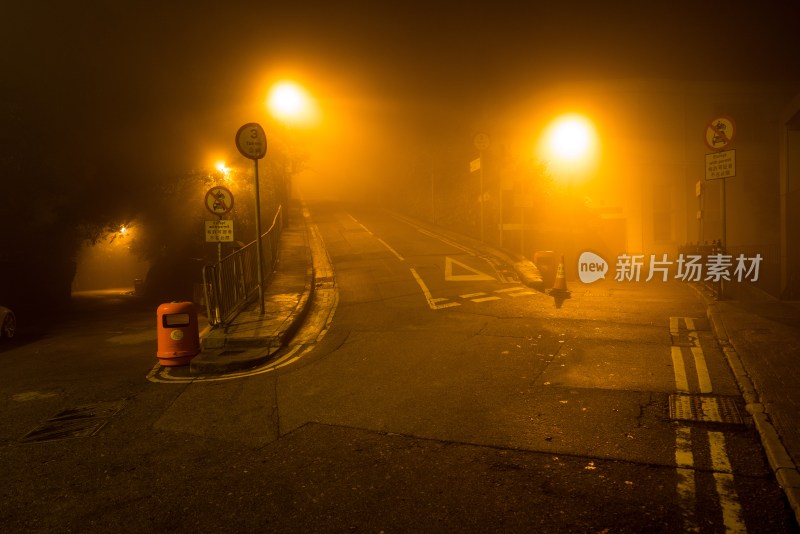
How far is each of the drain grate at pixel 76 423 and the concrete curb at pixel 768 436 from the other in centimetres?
597

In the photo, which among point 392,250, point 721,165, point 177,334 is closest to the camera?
point 177,334

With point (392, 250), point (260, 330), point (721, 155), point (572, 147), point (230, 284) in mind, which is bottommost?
point (260, 330)

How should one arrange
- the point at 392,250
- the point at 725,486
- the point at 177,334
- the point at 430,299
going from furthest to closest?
the point at 392,250 → the point at 430,299 → the point at 177,334 → the point at 725,486

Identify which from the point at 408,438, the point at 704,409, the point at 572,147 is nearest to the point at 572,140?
the point at 572,147

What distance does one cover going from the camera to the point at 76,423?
245 inches

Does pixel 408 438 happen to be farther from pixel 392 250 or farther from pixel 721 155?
pixel 392 250

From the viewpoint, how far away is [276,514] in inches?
154

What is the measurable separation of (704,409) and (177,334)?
7.44 meters

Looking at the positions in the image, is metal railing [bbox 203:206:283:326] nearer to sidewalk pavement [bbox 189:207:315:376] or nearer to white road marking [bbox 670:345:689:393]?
sidewalk pavement [bbox 189:207:315:376]

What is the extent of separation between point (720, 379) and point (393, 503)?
4.86 m

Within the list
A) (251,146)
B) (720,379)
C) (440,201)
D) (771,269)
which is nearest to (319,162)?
(440,201)

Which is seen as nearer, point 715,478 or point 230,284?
point 715,478

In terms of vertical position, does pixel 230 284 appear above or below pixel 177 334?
above

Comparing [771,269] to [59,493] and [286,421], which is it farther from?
[59,493]
